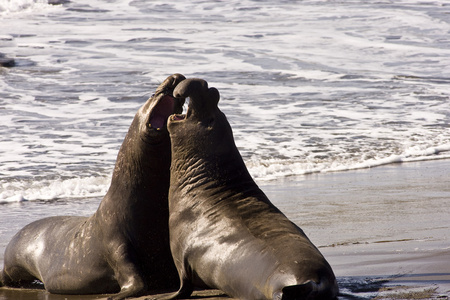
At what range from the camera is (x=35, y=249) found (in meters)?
5.54

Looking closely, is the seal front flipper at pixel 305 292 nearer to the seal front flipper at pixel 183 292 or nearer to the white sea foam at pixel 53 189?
the seal front flipper at pixel 183 292

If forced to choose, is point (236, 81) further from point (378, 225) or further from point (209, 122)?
point (209, 122)

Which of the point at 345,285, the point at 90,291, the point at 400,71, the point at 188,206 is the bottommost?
the point at 400,71

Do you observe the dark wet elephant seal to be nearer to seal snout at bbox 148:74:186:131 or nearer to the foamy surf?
seal snout at bbox 148:74:186:131

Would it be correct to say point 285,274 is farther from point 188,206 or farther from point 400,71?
point 400,71

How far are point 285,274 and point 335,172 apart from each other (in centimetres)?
683

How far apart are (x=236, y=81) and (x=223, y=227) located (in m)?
15.5

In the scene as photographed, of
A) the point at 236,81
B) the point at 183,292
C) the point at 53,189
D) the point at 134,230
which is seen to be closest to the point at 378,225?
the point at 134,230

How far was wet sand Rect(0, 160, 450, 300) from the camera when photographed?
4.30 meters

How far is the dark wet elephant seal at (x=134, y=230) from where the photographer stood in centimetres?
477

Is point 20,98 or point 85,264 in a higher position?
point 85,264

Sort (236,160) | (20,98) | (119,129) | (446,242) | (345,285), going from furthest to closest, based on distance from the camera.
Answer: (20,98) → (119,129) → (446,242) → (236,160) → (345,285)

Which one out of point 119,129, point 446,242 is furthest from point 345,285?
point 119,129

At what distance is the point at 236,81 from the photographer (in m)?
19.6
